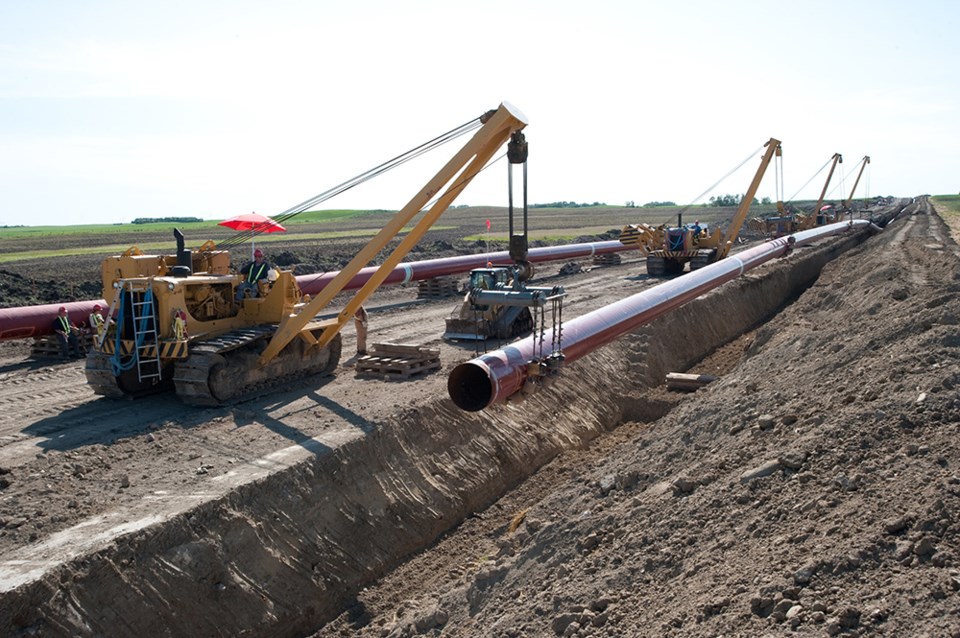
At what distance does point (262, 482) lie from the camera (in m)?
10.8

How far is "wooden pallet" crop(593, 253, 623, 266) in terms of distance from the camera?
4084cm

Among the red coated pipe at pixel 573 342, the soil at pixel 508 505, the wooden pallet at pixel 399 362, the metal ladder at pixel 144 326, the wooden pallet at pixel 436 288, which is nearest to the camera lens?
the soil at pixel 508 505

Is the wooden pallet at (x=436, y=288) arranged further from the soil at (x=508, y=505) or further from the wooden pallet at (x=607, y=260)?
the wooden pallet at (x=607, y=260)

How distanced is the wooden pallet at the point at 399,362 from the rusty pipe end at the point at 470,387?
4.62 meters

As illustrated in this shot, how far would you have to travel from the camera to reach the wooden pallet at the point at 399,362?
53.2ft

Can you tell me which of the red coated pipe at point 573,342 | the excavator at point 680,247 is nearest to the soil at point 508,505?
the red coated pipe at point 573,342

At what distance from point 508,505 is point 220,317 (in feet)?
21.6

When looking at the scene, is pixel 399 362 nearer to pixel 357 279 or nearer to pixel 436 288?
pixel 357 279

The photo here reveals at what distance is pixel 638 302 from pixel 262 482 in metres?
9.08

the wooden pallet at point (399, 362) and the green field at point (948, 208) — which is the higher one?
the green field at point (948, 208)

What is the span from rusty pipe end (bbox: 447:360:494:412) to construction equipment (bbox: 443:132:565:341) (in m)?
0.98

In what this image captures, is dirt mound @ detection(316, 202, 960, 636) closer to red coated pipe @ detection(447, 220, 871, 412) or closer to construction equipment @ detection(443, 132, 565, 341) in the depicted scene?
red coated pipe @ detection(447, 220, 871, 412)

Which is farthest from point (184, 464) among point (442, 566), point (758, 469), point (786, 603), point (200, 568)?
point (786, 603)

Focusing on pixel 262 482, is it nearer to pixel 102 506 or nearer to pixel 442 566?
pixel 102 506
